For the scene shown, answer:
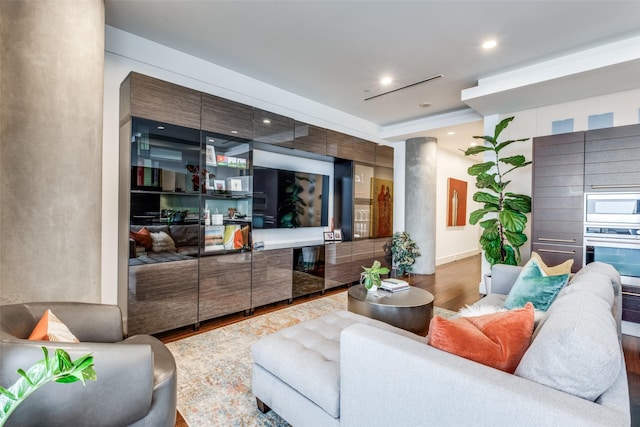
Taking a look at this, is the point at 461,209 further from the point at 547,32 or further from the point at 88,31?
the point at 88,31

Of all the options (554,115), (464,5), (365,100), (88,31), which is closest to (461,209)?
(554,115)

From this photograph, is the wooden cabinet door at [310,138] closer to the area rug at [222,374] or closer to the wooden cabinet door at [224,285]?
the wooden cabinet door at [224,285]

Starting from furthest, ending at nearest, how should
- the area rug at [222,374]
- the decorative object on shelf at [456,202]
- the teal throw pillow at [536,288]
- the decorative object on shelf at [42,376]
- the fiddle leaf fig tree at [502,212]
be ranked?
the decorative object on shelf at [456,202], the fiddle leaf fig tree at [502,212], the teal throw pillow at [536,288], the area rug at [222,374], the decorative object on shelf at [42,376]

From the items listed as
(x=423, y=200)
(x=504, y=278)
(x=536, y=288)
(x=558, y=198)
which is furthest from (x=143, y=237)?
(x=423, y=200)

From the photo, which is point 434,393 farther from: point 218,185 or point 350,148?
point 350,148

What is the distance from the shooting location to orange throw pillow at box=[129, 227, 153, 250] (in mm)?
2659

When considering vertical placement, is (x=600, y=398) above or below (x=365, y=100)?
below

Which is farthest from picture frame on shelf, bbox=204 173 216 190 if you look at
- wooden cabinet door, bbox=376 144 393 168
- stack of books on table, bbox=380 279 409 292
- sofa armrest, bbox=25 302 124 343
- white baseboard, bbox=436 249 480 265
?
white baseboard, bbox=436 249 480 265

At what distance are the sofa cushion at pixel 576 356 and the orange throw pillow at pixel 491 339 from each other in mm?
96

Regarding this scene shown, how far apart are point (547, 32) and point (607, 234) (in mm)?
2088

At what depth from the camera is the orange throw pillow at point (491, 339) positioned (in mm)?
1106

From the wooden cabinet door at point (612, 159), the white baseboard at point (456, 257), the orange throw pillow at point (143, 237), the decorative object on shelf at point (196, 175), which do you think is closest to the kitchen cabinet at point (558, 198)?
the wooden cabinet door at point (612, 159)

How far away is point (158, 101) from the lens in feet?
9.04

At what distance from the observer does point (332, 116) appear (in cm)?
500
